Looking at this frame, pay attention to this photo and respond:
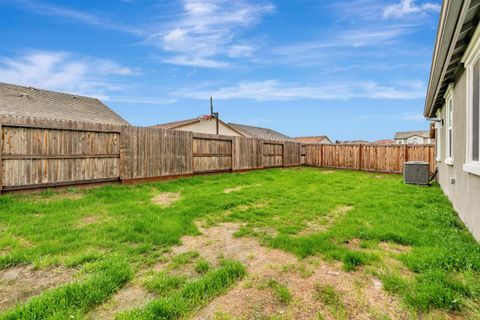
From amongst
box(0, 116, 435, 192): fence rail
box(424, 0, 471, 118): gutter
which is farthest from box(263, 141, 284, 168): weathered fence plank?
box(424, 0, 471, 118): gutter

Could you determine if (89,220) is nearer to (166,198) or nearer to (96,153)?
(166,198)

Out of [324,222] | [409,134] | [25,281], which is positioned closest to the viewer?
[25,281]

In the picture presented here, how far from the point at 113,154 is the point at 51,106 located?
11.9 metres

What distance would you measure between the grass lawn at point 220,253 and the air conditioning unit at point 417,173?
2.65m

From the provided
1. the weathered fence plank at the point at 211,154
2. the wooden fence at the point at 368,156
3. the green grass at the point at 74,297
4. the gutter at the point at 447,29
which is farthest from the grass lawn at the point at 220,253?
the wooden fence at the point at 368,156

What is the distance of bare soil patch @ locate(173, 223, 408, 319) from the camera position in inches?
71.9

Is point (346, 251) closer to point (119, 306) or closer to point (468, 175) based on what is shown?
point (468, 175)

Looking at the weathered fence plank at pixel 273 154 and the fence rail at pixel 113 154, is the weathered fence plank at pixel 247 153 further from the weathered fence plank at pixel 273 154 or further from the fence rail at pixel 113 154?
the weathered fence plank at pixel 273 154

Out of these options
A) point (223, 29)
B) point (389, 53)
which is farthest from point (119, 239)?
point (389, 53)

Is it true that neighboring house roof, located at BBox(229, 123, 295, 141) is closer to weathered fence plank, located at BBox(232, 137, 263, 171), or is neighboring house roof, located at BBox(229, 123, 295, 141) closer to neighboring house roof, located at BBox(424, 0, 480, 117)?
weathered fence plank, located at BBox(232, 137, 263, 171)

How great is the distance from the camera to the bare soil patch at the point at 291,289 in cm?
183

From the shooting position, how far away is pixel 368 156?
13.8m

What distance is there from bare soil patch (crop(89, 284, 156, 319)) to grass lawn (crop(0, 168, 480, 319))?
0.11 ft

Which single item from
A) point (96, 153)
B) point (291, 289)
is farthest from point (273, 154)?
point (291, 289)
